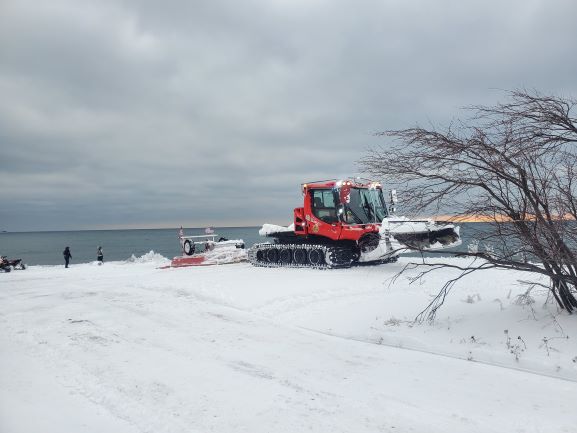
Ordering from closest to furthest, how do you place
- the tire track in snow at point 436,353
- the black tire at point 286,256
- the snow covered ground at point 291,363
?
the snow covered ground at point 291,363, the tire track in snow at point 436,353, the black tire at point 286,256

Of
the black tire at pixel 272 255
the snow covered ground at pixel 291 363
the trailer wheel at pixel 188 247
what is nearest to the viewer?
the snow covered ground at pixel 291 363

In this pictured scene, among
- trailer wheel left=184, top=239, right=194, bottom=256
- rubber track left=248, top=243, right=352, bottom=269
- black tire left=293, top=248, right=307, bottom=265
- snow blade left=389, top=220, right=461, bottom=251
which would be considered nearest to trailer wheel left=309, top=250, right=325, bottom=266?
rubber track left=248, top=243, right=352, bottom=269

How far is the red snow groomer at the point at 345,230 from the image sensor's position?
14.6 m

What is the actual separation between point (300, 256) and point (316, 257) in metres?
0.84

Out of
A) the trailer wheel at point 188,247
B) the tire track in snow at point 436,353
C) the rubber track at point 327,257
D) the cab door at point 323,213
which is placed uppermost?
the cab door at point 323,213

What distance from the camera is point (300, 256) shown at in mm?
16781

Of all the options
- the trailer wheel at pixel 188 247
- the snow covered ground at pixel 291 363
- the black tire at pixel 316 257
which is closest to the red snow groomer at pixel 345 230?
the black tire at pixel 316 257

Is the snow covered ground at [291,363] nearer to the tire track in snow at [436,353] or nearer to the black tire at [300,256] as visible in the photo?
the tire track in snow at [436,353]

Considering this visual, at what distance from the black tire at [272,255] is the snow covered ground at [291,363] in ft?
21.6

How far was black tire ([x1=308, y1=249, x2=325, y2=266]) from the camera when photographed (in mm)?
15927

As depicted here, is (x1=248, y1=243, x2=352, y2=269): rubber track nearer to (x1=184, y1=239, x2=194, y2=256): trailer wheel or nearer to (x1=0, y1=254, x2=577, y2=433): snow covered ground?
(x1=0, y1=254, x2=577, y2=433): snow covered ground

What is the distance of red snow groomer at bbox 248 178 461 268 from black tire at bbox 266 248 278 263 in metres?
0.12

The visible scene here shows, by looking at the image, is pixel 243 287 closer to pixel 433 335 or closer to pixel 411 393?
pixel 433 335

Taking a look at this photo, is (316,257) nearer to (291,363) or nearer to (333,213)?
(333,213)
